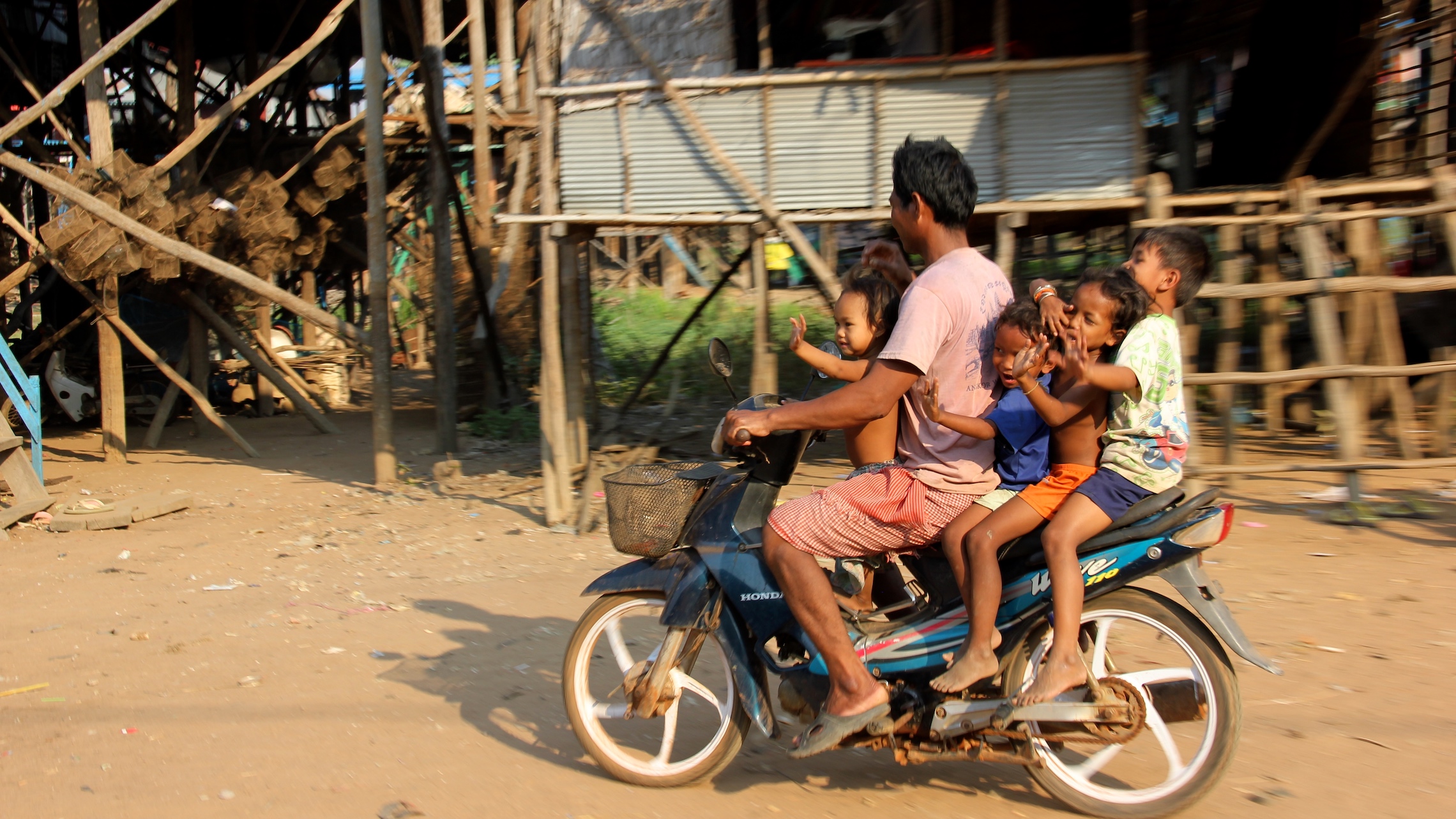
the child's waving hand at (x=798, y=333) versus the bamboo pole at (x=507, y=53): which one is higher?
the bamboo pole at (x=507, y=53)

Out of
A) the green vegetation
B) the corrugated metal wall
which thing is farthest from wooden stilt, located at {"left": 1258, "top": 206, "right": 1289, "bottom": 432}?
the green vegetation

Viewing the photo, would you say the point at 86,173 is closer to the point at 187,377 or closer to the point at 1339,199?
the point at 187,377

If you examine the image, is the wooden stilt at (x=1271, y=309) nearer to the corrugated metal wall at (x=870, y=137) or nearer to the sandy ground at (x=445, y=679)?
the sandy ground at (x=445, y=679)

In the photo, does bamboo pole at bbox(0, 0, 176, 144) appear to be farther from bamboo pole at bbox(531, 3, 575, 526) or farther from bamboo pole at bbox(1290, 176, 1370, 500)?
bamboo pole at bbox(1290, 176, 1370, 500)

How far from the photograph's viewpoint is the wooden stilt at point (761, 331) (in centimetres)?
670

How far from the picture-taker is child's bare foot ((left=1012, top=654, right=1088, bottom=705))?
2713 mm

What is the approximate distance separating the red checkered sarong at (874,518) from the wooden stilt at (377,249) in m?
6.71

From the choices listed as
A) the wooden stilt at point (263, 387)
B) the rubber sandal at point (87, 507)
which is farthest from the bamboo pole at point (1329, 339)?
the wooden stilt at point (263, 387)

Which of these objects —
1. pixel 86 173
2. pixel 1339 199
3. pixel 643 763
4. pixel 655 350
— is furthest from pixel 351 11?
pixel 643 763

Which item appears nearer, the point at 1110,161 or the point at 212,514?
the point at 1110,161

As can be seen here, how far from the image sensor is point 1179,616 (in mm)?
2771

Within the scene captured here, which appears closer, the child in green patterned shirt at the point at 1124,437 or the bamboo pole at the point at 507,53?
the child in green patterned shirt at the point at 1124,437

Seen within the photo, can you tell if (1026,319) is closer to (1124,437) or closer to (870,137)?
(1124,437)

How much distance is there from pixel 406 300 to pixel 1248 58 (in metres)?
15.2
